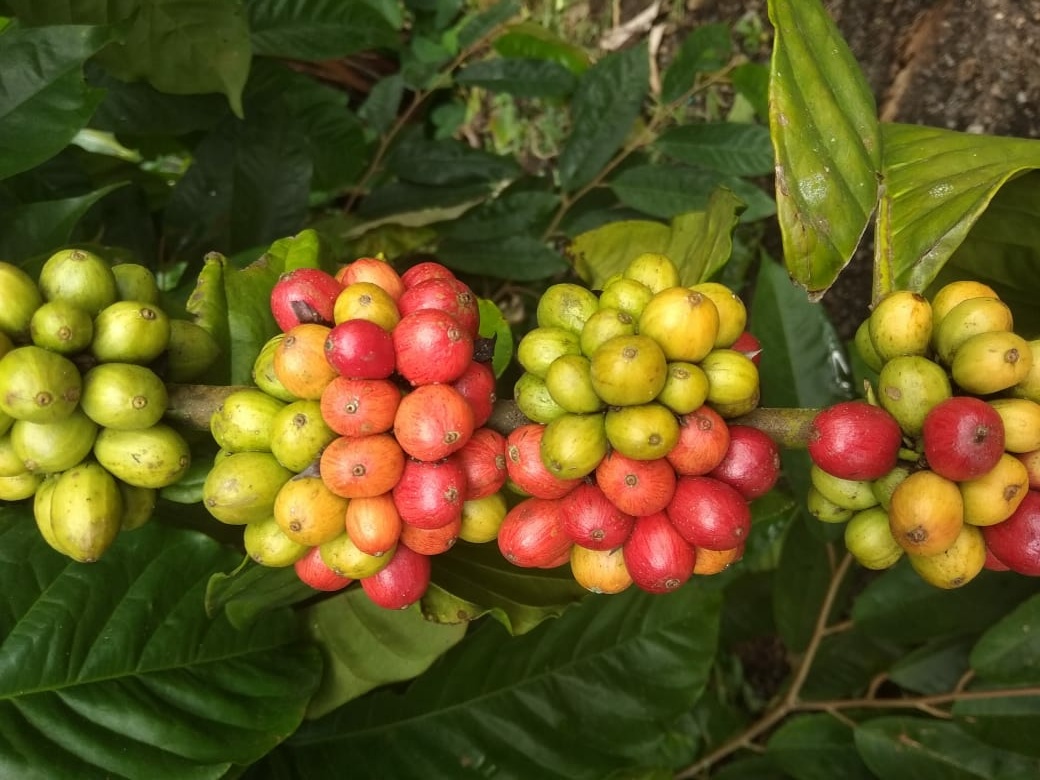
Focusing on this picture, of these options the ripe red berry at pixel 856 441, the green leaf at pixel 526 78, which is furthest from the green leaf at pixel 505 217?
the ripe red berry at pixel 856 441

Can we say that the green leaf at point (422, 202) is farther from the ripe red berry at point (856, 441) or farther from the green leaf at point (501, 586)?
the ripe red berry at point (856, 441)

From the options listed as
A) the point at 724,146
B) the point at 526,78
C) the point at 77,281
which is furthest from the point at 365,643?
the point at 526,78

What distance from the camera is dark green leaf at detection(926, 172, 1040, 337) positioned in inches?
58.9

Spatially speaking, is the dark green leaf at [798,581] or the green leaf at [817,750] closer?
the green leaf at [817,750]

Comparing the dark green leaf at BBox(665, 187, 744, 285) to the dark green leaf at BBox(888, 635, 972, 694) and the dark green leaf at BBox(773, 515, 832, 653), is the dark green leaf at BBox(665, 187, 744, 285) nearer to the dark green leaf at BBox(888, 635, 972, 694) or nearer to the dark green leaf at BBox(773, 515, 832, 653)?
the dark green leaf at BBox(773, 515, 832, 653)

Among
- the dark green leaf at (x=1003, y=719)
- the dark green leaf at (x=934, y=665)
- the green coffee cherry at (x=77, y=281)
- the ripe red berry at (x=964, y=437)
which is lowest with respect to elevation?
the dark green leaf at (x=934, y=665)

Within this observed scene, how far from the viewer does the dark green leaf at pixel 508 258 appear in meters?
2.79

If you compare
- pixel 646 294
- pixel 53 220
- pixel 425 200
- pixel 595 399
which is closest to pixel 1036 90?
pixel 425 200

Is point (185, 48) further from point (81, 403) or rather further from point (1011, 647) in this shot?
point (1011, 647)

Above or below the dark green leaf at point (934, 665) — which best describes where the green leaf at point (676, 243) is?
above

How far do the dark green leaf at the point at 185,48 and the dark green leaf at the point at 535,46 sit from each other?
1661 mm

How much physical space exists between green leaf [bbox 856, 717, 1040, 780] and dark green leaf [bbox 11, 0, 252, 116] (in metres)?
2.35

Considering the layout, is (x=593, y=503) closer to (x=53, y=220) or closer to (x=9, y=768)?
(x=9, y=768)

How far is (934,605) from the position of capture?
2371 mm
